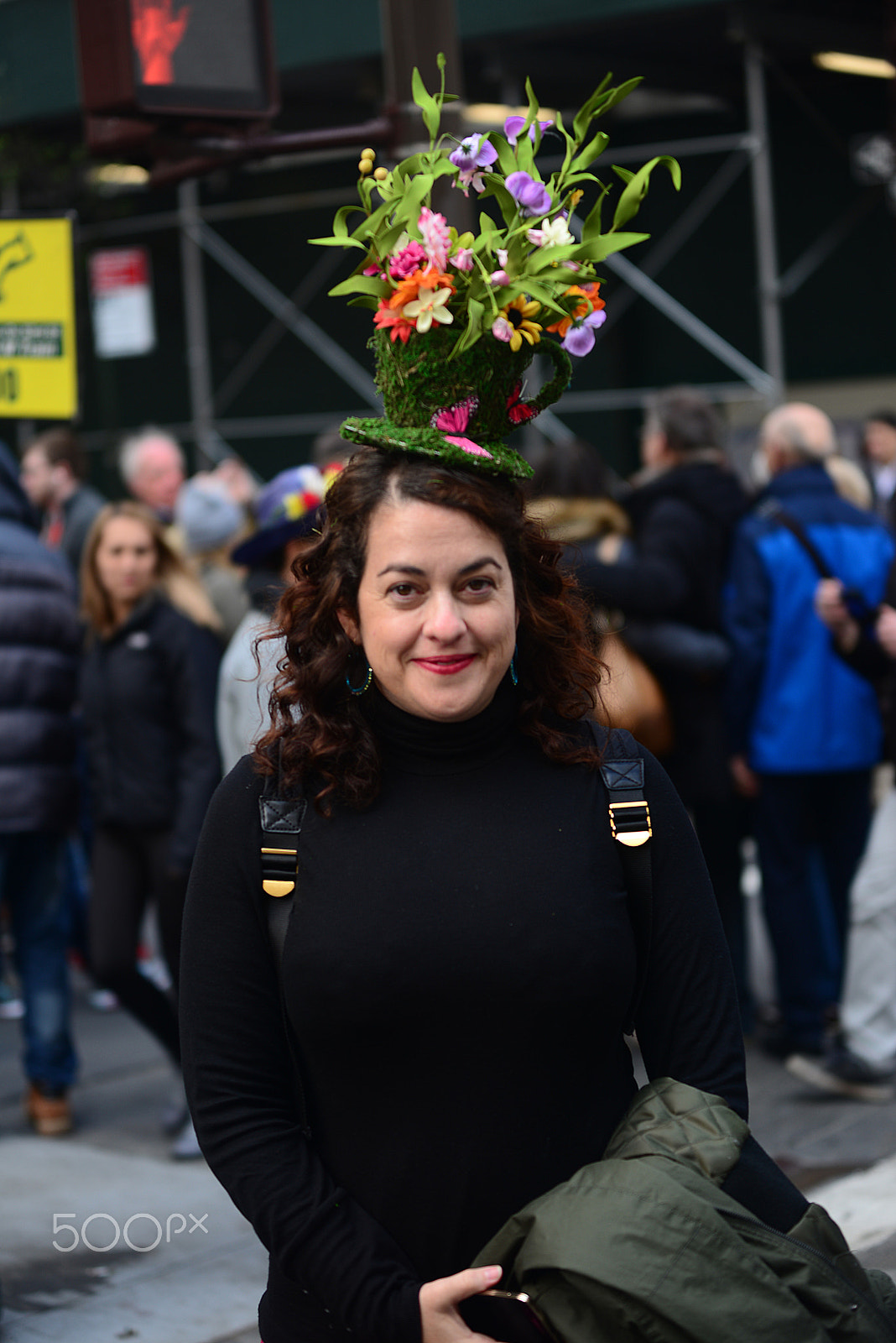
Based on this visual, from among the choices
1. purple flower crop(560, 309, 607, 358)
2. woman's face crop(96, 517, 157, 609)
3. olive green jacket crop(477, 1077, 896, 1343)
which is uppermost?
purple flower crop(560, 309, 607, 358)

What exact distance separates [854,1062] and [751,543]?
1.69 m

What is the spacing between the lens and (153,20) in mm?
4668

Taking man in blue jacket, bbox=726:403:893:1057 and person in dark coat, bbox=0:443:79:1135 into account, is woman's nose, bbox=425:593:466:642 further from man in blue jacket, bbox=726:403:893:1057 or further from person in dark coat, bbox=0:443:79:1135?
man in blue jacket, bbox=726:403:893:1057

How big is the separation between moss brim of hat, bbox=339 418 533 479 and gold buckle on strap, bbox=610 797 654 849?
426 mm

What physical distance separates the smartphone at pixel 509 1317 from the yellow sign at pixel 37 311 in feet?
14.1

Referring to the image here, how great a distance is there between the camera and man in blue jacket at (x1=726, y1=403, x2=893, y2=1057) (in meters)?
5.54

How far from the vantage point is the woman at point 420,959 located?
196cm

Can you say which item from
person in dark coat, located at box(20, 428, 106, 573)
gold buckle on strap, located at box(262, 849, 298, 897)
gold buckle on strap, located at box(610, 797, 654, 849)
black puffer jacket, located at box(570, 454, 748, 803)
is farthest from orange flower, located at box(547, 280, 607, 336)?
person in dark coat, located at box(20, 428, 106, 573)

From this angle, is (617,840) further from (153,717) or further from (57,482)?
(57,482)

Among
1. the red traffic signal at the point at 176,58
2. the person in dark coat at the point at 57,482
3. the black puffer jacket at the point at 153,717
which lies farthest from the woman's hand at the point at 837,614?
the person in dark coat at the point at 57,482

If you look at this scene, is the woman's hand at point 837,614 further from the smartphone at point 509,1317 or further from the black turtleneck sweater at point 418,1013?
the smartphone at point 509,1317

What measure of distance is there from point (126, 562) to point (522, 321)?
332 centimetres

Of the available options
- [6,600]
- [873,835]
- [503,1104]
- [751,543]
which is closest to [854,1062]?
[873,835]

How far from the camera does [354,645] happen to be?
2.12 m
